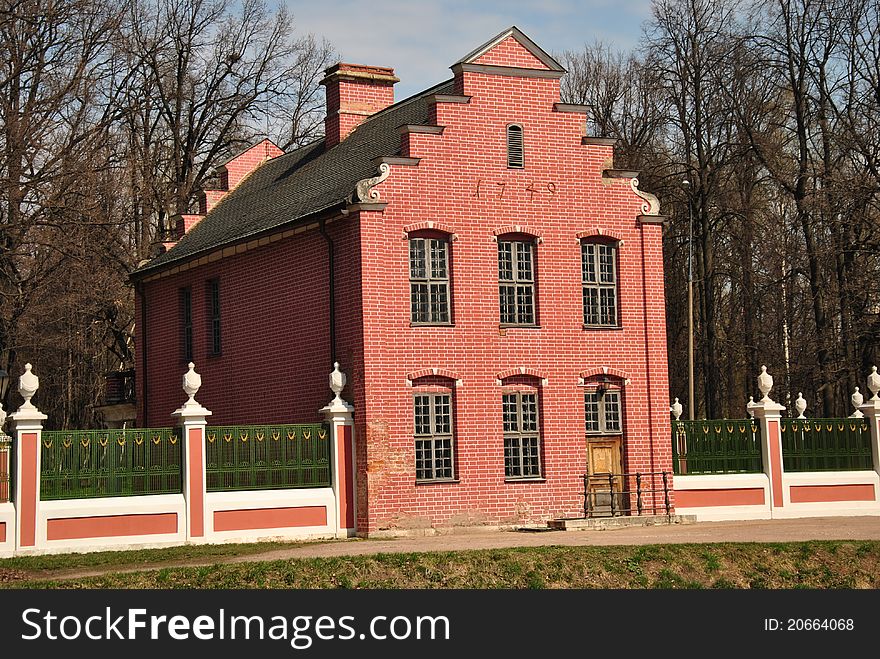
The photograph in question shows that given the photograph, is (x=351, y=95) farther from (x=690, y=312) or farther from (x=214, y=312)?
(x=690, y=312)

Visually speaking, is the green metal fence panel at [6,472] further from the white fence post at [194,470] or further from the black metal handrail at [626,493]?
the black metal handrail at [626,493]

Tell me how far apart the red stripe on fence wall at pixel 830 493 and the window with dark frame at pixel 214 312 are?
47.6 feet

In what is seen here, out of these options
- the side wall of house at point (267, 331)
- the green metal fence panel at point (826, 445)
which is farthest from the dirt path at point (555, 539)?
the side wall of house at point (267, 331)

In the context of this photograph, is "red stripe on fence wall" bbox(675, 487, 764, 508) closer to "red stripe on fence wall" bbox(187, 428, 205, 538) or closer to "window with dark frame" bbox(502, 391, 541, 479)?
"window with dark frame" bbox(502, 391, 541, 479)

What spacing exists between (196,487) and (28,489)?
3.18 m

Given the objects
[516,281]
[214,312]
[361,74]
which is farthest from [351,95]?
[516,281]

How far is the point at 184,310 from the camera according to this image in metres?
36.8

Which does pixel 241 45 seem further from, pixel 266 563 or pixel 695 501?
pixel 266 563

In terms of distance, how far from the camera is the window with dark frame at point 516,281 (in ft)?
99.3

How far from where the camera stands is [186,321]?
36750 millimetres

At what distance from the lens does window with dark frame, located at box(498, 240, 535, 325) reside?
30.3m

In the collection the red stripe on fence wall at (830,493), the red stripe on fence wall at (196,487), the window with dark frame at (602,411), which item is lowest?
the red stripe on fence wall at (830,493)

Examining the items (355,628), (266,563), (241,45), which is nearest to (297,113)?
(241,45)

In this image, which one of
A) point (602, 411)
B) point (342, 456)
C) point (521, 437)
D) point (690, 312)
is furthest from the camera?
point (690, 312)
